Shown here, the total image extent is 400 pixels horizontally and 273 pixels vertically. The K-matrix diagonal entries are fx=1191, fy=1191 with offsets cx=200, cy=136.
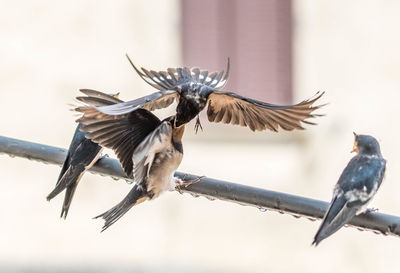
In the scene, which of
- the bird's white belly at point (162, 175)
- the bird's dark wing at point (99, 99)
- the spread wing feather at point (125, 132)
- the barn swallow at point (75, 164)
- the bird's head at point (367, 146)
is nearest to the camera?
the bird's dark wing at point (99, 99)

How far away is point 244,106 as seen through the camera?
171 inches

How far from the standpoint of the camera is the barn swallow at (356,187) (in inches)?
153

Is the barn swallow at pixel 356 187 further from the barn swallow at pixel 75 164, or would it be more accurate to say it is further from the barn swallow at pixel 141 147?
the barn swallow at pixel 75 164

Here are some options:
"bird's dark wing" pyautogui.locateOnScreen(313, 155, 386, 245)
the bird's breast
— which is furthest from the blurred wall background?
the bird's breast

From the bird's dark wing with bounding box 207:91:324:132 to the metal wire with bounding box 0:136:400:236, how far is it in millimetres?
391

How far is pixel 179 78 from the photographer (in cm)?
450

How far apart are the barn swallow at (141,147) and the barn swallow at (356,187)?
0.54 meters

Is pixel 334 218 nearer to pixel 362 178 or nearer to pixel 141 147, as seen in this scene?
pixel 362 178

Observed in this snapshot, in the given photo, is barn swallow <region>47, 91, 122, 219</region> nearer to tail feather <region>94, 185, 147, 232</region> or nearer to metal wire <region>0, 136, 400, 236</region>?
tail feather <region>94, 185, 147, 232</region>

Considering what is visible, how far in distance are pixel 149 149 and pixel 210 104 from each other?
18.5 inches

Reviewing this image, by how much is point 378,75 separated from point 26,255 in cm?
283

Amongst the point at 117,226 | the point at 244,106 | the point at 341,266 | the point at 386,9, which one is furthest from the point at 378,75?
the point at 244,106

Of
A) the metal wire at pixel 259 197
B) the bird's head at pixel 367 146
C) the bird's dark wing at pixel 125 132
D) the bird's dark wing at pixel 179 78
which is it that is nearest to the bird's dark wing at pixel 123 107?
the bird's dark wing at pixel 125 132

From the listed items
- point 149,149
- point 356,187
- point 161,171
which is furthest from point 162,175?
point 356,187
